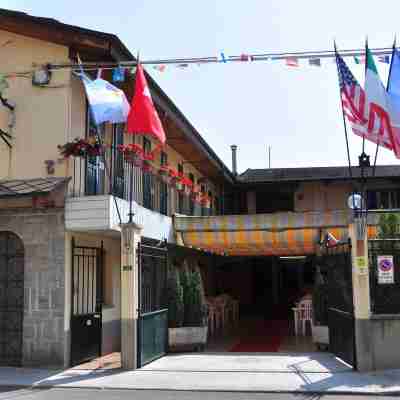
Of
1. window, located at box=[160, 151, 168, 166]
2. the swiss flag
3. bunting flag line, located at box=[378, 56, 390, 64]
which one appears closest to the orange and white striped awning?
window, located at box=[160, 151, 168, 166]

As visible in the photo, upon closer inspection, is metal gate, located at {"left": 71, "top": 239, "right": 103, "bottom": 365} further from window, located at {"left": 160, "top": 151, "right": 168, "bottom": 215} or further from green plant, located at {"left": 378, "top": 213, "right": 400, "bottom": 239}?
green plant, located at {"left": 378, "top": 213, "right": 400, "bottom": 239}

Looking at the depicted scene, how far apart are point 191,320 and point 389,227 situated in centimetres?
524

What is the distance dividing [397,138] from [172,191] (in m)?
9.09

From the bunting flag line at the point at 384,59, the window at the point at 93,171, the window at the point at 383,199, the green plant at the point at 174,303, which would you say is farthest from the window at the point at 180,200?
the window at the point at 383,199

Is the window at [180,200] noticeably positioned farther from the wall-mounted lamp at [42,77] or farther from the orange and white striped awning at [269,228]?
the wall-mounted lamp at [42,77]

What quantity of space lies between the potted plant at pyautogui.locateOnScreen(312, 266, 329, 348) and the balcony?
438 cm

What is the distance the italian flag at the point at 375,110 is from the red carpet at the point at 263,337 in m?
6.08

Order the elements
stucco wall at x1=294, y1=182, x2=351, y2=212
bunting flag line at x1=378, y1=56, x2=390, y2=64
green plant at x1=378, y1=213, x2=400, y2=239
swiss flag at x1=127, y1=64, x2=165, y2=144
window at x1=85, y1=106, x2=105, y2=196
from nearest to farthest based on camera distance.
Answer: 1. bunting flag line at x1=378, y1=56, x2=390, y2=64
2. swiss flag at x1=127, y1=64, x2=165, y2=144
3. green plant at x1=378, y1=213, x2=400, y2=239
4. window at x1=85, y1=106, x2=105, y2=196
5. stucco wall at x1=294, y1=182, x2=351, y2=212

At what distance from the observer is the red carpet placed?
14641mm

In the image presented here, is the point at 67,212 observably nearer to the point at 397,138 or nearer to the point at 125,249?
the point at 125,249

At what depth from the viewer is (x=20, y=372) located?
11078mm

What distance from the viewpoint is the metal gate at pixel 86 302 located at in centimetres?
1198

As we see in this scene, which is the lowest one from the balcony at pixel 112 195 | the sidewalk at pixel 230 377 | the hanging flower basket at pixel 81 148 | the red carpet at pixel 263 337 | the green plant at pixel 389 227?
the red carpet at pixel 263 337

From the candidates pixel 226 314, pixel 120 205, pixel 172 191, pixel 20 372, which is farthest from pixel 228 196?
pixel 20 372
